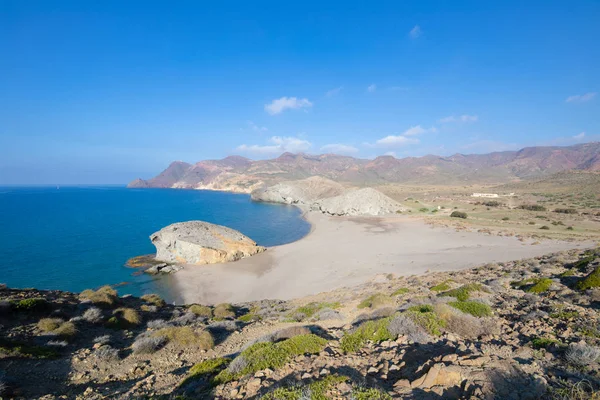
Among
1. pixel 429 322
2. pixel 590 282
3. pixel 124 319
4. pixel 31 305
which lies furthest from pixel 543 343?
pixel 31 305

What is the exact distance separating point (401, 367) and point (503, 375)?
177cm

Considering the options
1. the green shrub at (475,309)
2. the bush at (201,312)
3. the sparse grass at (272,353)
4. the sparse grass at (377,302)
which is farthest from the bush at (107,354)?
the green shrub at (475,309)

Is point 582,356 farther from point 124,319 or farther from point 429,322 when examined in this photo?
point 124,319

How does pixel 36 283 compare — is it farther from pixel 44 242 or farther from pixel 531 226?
pixel 531 226

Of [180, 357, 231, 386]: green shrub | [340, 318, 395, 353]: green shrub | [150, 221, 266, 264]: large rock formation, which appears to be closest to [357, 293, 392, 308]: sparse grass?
[340, 318, 395, 353]: green shrub

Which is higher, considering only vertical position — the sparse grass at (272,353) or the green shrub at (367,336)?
the sparse grass at (272,353)

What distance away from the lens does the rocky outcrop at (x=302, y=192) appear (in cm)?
10338

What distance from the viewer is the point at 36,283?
2539cm

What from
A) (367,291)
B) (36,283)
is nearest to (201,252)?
(36,283)

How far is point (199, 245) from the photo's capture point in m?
31.2

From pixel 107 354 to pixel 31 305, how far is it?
603cm

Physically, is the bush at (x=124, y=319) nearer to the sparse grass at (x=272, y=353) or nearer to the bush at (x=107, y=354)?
the bush at (x=107, y=354)

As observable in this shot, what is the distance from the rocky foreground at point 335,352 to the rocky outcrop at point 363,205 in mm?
55143

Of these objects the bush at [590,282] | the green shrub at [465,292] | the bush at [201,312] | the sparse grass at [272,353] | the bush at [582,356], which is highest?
the bush at [582,356]
